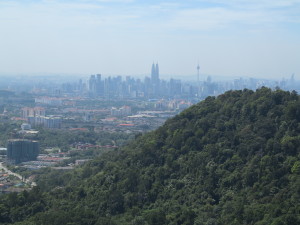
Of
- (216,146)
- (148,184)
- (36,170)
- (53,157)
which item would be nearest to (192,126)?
(216,146)

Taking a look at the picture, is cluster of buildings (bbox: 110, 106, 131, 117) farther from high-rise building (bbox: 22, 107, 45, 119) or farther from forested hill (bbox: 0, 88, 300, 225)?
forested hill (bbox: 0, 88, 300, 225)

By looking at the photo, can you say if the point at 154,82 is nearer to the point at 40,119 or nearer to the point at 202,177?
the point at 40,119

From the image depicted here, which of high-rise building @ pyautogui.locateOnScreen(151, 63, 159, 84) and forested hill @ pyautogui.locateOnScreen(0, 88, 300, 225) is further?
high-rise building @ pyautogui.locateOnScreen(151, 63, 159, 84)

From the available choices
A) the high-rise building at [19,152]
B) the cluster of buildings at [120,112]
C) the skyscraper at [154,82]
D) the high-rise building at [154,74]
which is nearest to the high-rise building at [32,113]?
the cluster of buildings at [120,112]

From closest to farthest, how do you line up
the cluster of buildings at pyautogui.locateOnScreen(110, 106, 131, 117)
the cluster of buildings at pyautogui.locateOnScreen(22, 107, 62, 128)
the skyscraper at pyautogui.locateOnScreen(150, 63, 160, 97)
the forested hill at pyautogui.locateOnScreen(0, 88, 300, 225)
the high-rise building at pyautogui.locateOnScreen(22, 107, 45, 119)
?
the forested hill at pyautogui.locateOnScreen(0, 88, 300, 225)
the cluster of buildings at pyautogui.locateOnScreen(22, 107, 62, 128)
the high-rise building at pyautogui.locateOnScreen(22, 107, 45, 119)
the cluster of buildings at pyautogui.locateOnScreen(110, 106, 131, 117)
the skyscraper at pyautogui.locateOnScreen(150, 63, 160, 97)

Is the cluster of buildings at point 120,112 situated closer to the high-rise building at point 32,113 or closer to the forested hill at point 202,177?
the high-rise building at point 32,113

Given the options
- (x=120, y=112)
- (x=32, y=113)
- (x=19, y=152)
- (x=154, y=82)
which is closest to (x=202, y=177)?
(x=19, y=152)

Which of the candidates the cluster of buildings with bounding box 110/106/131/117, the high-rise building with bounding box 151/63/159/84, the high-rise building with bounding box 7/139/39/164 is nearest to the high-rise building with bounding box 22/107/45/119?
the cluster of buildings with bounding box 110/106/131/117

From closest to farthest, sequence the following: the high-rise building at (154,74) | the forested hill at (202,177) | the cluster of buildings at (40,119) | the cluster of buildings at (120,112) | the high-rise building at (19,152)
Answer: the forested hill at (202,177)
the high-rise building at (19,152)
the cluster of buildings at (40,119)
the cluster of buildings at (120,112)
the high-rise building at (154,74)

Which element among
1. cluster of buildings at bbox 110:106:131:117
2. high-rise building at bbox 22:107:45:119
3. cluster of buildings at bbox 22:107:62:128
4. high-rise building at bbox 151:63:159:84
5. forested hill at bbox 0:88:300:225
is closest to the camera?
forested hill at bbox 0:88:300:225
